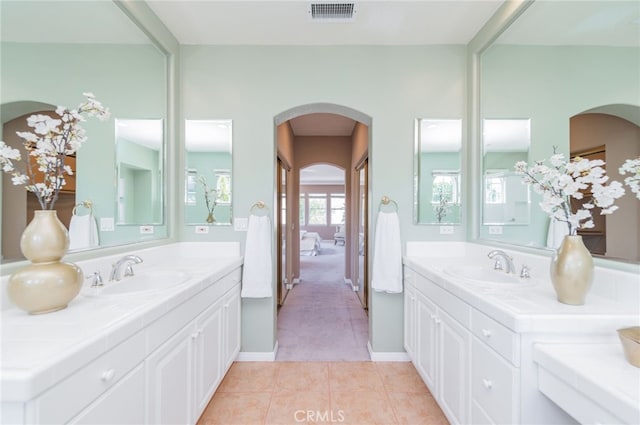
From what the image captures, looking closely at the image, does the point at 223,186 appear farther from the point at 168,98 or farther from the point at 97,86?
the point at 97,86

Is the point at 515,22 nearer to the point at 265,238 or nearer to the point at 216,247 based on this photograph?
the point at 265,238

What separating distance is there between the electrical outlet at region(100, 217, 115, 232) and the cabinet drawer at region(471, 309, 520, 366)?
2016mm

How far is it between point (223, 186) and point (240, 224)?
1.16ft

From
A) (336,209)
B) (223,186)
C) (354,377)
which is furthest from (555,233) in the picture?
(336,209)

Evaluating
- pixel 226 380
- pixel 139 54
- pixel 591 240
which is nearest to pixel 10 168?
pixel 139 54

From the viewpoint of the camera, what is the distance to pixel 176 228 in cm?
242

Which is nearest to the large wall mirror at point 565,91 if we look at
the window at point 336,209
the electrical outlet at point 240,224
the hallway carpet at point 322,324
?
the hallway carpet at point 322,324

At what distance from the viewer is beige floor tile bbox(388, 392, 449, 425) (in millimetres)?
1749

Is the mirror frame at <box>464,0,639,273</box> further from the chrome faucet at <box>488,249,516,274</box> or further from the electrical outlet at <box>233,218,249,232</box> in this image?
the electrical outlet at <box>233,218,249,232</box>

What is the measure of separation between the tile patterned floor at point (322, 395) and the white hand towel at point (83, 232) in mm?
1217

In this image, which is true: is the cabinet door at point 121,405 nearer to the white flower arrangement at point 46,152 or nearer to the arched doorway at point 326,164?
the white flower arrangement at point 46,152

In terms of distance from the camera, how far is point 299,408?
1.85 meters

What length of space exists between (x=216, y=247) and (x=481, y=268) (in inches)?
79.1

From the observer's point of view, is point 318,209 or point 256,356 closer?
point 256,356
